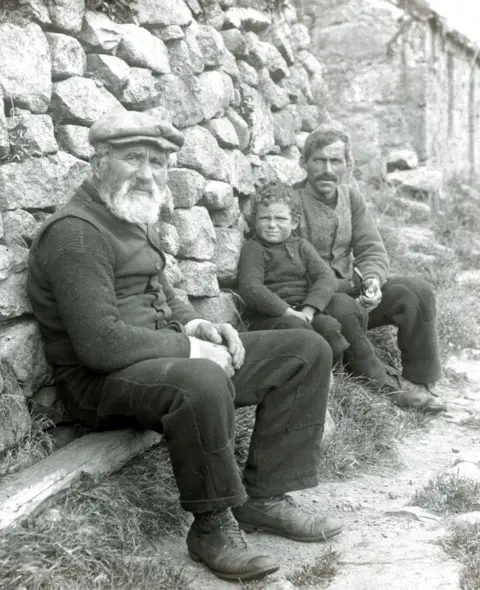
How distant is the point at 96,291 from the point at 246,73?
118 inches

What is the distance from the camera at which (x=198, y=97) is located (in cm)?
476

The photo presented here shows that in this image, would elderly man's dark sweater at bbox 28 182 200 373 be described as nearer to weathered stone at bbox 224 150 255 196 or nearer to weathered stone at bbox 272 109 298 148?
weathered stone at bbox 224 150 255 196

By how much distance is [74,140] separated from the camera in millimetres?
3834

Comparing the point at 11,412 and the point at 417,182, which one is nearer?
the point at 11,412

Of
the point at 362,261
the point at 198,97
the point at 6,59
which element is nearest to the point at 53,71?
the point at 6,59

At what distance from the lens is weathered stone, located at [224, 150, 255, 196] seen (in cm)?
504

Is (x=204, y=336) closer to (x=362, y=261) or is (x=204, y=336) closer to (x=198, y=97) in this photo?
(x=198, y=97)

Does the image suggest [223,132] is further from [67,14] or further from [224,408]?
[224,408]

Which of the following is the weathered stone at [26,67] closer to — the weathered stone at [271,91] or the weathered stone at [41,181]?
the weathered stone at [41,181]

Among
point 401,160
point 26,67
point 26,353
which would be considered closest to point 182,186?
point 26,67

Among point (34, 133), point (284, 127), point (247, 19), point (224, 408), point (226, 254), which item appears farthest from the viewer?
point (284, 127)

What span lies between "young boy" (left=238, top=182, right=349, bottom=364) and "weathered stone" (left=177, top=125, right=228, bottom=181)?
0.35 metres

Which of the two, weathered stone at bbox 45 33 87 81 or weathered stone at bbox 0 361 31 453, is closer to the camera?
weathered stone at bbox 0 361 31 453

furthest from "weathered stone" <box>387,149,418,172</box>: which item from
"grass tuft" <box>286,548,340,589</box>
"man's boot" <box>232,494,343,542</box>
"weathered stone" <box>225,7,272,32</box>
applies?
"grass tuft" <box>286,548,340,589</box>
